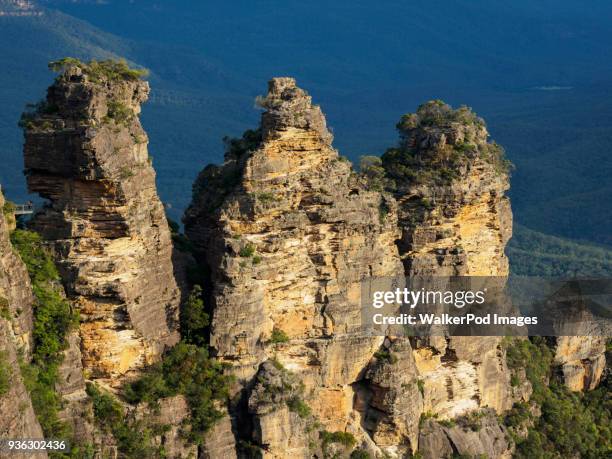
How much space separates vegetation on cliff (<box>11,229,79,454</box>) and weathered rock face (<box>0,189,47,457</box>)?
0.35 m

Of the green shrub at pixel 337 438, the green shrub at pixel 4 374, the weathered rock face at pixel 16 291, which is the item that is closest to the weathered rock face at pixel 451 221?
the green shrub at pixel 337 438

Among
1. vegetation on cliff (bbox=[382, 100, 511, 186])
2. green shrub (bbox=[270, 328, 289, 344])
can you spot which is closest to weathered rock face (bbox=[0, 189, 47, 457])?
green shrub (bbox=[270, 328, 289, 344])

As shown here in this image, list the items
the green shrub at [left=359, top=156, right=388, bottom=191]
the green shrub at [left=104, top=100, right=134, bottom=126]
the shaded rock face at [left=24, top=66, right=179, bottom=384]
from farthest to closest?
1. the green shrub at [left=359, top=156, right=388, bottom=191]
2. the green shrub at [left=104, top=100, right=134, bottom=126]
3. the shaded rock face at [left=24, top=66, right=179, bottom=384]

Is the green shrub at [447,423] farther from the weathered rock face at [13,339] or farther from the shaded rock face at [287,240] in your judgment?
the weathered rock face at [13,339]

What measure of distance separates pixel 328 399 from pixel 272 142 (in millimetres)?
8498

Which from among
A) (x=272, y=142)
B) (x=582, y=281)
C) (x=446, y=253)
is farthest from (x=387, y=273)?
(x=582, y=281)

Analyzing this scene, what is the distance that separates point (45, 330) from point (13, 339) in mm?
1853

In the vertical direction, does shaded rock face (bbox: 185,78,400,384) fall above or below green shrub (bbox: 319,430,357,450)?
above

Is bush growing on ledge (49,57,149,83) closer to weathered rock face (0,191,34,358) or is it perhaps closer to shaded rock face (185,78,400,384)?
shaded rock face (185,78,400,384)

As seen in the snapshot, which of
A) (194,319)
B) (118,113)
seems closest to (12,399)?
(194,319)

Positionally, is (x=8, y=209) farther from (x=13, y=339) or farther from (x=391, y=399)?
(x=391, y=399)

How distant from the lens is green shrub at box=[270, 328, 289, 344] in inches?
1387

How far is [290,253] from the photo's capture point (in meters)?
35.2

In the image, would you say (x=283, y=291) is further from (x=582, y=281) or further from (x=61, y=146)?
(x=582, y=281)
